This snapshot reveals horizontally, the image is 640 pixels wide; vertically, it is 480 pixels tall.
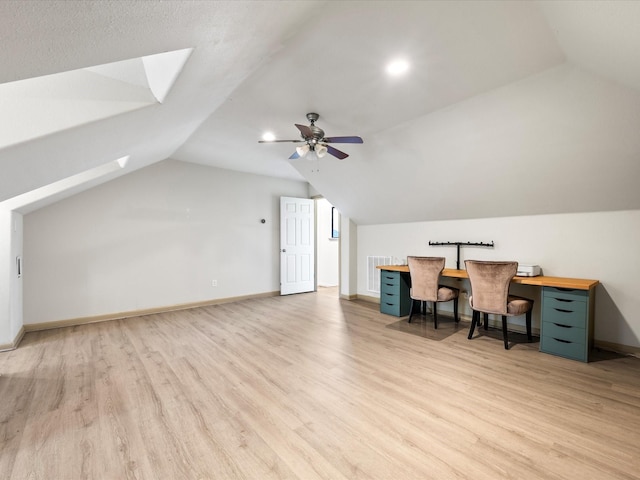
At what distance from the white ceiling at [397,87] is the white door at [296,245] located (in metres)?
2.46

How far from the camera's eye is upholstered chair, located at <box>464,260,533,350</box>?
3145mm

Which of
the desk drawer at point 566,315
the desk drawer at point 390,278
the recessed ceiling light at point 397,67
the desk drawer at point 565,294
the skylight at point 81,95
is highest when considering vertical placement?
the recessed ceiling light at point 397,67

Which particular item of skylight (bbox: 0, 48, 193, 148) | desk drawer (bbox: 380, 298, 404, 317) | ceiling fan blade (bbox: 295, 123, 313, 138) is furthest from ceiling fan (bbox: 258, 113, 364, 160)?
desk drawer (bbox: 380, 298, 404, 317)

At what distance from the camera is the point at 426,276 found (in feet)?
12.8

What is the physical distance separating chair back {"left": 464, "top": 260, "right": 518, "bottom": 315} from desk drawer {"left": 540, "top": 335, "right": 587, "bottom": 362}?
47 centimetres

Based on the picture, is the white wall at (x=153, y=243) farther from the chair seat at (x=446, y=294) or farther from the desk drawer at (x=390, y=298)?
the chair seat at (x=446, y=294)

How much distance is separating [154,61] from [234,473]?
8.23ft

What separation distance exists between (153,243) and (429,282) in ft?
14.3

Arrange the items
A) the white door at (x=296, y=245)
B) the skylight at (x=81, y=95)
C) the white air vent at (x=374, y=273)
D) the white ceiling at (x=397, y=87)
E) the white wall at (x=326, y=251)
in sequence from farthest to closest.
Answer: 1. the white wall at (x=326, y=251)
2. the white door at (x=296, y=245)
3. the white air vent at (x=374, y=273)
4. the skylight at (x=81, y=95)
5. the white ceiling at (x=397, y=87)

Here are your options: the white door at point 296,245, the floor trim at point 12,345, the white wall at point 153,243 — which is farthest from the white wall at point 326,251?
the floor trim at point 12,345

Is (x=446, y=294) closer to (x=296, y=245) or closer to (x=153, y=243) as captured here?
(x=296, y=245)

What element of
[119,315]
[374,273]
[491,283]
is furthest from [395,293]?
[119,315]

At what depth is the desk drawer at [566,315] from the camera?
2812mm

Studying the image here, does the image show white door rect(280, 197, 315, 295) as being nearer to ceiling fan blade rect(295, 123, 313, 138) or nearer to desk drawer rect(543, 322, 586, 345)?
ceiling fan blade rect(295, 123, 313, 138)
